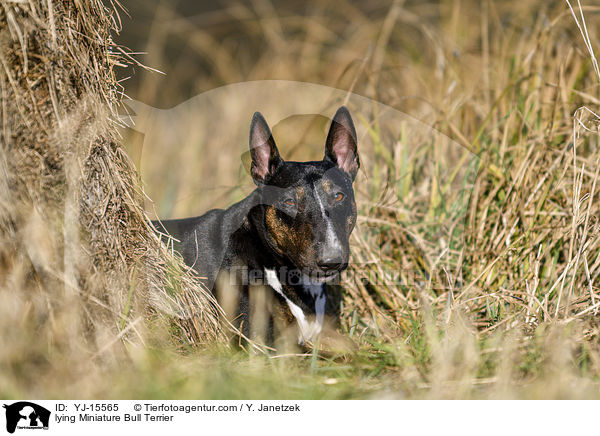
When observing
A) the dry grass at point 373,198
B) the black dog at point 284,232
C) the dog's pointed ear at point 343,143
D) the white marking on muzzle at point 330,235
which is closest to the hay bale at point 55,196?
the dry grass at point 373,198

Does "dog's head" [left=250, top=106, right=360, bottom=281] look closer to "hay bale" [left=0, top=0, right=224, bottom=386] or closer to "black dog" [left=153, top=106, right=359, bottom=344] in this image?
"black dog" [left=153, top=106, right=359, bottom=344]

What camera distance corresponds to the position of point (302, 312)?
3207 mm

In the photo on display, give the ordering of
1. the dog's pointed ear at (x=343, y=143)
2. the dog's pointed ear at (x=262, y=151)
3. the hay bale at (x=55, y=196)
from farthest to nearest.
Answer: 1. the dog's pointed ear at (x=343, y=143)
2. the dog's pointed ear at (x=262, y=151)
3. the hay bale at (x=55, y=196)

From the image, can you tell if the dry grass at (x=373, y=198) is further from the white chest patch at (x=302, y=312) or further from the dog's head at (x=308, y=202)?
the dog's head at (x=308, y=202)

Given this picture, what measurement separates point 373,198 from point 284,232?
154 cm

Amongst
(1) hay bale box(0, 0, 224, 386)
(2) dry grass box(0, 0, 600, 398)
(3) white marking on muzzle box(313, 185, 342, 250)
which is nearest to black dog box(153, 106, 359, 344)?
(3) white marking on muzzle box(313, 185, 342, 250)

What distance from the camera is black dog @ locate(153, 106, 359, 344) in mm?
2803

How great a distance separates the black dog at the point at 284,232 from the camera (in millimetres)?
2803

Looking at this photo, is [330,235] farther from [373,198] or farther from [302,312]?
[373,198]

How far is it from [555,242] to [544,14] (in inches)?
78.5

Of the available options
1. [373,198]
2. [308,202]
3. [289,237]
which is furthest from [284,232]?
[373,198]

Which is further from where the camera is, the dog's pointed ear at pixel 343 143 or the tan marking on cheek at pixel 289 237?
the dog's pointed ear at pixel 343 143

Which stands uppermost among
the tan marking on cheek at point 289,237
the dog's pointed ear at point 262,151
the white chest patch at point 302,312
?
the dog's pointed ear at point 262,151

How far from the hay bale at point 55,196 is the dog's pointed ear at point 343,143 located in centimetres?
120
